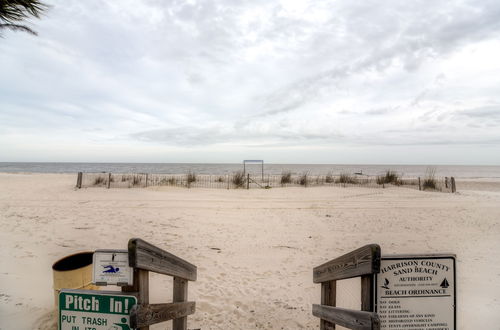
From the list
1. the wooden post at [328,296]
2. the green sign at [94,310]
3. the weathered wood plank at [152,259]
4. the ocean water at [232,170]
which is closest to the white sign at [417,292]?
the wooden post at [328,296]

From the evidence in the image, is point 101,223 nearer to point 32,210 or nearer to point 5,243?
point 5,243

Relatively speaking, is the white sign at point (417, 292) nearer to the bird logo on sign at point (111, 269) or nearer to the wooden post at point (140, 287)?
the wooden post at point (140, 287)

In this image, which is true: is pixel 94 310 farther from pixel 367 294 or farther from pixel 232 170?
pixel 232 170

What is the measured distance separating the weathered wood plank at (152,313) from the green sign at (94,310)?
0.07 metres

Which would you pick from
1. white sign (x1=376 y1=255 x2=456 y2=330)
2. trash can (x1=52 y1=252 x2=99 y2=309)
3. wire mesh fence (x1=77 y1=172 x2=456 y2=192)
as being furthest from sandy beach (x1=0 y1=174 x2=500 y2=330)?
wire mesh fence (x1=77 y1=172 x2=456 y2=192)

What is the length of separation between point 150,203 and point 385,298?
12.2 metres

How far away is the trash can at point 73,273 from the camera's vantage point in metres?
3.45

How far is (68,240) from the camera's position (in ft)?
23.7

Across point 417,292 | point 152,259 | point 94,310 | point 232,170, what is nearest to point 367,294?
point 417,292

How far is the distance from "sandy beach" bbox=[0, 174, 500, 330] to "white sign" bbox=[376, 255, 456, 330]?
2.20 metres

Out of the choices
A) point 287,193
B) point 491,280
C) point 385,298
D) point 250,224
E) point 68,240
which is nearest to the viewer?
point 385,298

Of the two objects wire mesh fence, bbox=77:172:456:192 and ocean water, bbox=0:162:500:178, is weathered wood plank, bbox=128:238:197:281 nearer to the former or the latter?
wire mesh fence, bbox=77:172:456:192

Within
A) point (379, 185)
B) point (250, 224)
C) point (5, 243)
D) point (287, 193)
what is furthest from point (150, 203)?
point (379, 185)

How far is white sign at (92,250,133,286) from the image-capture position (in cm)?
187
